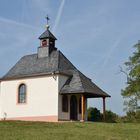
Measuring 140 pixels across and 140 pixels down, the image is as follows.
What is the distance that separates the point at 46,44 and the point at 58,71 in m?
4.79

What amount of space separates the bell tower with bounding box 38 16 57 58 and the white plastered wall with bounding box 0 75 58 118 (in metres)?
3.14

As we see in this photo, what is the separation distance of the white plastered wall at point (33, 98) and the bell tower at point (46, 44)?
3.14 m

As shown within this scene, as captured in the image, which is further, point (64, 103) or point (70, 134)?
point (64, 103)

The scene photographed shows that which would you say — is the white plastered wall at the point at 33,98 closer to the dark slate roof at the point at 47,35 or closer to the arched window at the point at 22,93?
the arched window at the point at 22,93

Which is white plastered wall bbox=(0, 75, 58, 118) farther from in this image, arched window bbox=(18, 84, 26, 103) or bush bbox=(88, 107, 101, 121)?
bush bbox=(88, 107, 101, 121)

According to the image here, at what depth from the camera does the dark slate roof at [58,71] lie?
3472cm

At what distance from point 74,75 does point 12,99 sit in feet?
21.3

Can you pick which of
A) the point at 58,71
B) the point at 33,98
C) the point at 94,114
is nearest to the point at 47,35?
the point at 58,71

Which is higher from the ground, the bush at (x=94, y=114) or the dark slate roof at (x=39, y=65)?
the dark slate roof at (x=39, y=65)

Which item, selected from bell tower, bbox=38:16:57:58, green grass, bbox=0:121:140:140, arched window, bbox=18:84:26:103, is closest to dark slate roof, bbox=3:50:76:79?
bell tower, bbox=38:16:57:58

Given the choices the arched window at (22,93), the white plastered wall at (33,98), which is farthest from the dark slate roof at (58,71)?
the arched window at (22,93)

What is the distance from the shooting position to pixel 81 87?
112 ft

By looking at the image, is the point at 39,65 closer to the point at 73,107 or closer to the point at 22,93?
the point at 22,93

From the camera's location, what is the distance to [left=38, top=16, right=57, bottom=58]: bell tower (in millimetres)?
38219
